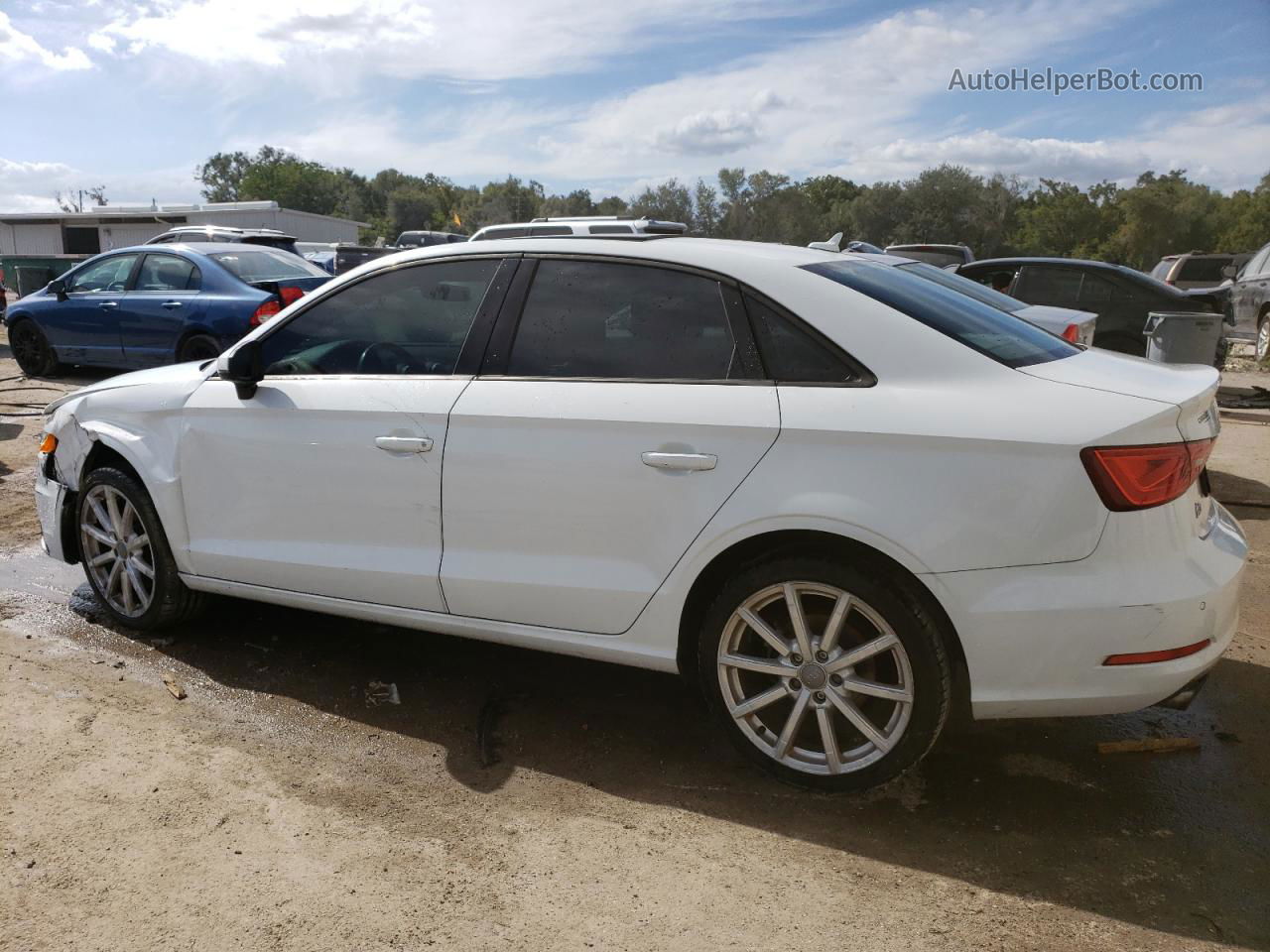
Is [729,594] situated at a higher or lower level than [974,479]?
lower

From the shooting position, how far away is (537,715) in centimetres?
386

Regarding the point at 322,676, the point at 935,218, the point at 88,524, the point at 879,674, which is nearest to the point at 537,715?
the point at 322,676

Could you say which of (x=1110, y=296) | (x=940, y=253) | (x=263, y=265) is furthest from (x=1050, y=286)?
(x=263, y=265)

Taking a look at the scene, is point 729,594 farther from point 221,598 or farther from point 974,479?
point 221,598

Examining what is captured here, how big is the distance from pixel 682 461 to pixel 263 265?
9.52m

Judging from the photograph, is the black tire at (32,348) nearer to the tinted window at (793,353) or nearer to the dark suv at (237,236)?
the dark suv at (237,236)

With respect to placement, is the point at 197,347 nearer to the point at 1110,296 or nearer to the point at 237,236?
the point at 237,236

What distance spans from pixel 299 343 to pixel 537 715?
5.75 feet

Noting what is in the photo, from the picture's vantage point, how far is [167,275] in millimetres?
11203

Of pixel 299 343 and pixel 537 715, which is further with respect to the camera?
pixel 299 343

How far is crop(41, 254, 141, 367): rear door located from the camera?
38.1 feet

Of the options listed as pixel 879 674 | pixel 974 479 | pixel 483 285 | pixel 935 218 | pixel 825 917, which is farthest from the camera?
pixel 935 218

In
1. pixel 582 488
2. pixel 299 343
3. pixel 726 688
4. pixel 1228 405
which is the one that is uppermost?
pixel 299 343

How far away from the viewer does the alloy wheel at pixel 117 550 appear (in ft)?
14.8
